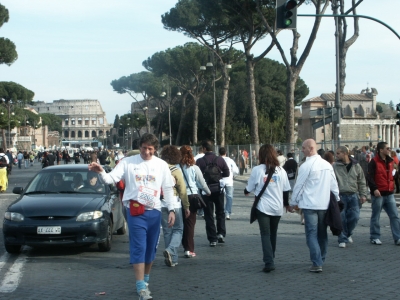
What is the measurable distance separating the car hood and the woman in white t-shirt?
252 cm

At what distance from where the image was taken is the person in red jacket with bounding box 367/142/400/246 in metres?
11.1

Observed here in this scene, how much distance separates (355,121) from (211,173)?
216 feet

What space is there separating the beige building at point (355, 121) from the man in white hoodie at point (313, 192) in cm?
5432

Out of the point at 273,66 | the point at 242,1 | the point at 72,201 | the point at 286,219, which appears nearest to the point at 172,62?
the point at 273,66

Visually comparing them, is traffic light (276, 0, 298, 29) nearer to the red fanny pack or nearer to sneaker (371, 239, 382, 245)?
sneaker (371, 239, 382, 245)

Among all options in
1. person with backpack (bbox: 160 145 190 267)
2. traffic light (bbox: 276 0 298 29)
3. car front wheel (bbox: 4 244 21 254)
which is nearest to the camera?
person with backpack (bbox: 160 145 190 267)

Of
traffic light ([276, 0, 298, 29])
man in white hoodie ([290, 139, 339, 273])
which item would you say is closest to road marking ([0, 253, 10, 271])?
man in white hoodie ([290, 139, 339, 273])

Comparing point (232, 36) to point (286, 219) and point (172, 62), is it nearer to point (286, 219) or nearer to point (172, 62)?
point (172, 62)

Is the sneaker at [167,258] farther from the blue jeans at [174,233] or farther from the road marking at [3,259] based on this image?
the road marking at [3,259]

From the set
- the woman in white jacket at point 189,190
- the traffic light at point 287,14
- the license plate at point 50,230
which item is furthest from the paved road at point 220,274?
the traffic light at point 287,14

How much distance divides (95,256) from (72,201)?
88 centimetres

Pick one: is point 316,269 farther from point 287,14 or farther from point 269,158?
point 287,14

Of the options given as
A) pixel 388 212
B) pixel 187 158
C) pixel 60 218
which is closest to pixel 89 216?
pixel 60 218

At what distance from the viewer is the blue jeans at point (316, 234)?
8.50 meters
